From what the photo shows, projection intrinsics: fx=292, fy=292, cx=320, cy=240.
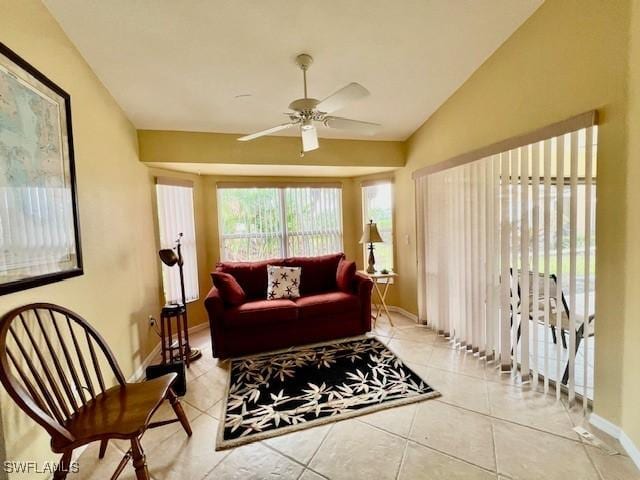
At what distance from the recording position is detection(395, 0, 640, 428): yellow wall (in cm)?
168

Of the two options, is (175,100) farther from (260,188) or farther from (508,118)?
(508,118)

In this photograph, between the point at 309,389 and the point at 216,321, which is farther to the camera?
the point at 216,321

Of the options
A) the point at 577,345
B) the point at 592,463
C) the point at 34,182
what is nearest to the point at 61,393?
the point at 34,182

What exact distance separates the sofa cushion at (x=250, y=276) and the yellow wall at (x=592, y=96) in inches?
112

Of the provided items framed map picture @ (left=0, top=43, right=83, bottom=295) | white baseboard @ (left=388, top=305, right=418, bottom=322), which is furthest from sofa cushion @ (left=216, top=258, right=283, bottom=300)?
white baseboard @ (left=388, top=305, right=418, bottom=322)

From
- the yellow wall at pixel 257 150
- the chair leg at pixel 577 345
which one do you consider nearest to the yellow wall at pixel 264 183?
the yellow wall at pixel 257 150

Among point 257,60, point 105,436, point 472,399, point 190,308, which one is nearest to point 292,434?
point 105,436

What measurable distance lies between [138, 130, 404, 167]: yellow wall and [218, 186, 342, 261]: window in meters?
0.78

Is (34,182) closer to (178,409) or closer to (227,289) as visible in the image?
(178,409)

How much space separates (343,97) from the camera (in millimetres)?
1848

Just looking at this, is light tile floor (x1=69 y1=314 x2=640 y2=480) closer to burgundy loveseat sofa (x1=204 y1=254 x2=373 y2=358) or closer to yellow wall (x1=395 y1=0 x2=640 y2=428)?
yellow wall (x1=395 y1=0 x2=640 y2=428)

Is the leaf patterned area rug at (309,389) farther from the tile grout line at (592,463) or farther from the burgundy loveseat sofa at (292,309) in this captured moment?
the tile grout line at (592,463)

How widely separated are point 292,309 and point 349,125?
1.99 m

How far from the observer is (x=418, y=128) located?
3.65m
